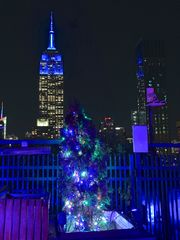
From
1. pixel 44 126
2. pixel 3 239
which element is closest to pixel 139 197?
pixel 3 239

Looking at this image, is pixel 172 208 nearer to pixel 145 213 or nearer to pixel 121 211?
pixel 145 213

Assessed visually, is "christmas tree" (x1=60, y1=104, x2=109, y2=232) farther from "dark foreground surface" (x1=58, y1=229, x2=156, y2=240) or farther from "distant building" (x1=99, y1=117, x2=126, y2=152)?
"dark foreground surface" (x1=58, y1=229, x2=156, y2=240)

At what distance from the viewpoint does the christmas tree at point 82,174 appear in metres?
6.97

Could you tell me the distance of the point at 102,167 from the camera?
287 inches

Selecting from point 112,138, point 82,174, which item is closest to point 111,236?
point 82,174

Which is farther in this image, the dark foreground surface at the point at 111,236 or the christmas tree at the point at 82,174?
the christmas tree at the point at 82,174

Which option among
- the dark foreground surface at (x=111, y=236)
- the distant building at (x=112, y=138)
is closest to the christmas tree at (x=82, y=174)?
the distant building at (x=112, y=138)

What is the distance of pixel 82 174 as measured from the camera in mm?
7039

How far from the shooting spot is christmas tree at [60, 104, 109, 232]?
274 inches

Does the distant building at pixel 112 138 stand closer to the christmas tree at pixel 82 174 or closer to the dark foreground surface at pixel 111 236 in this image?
the christmas tree at pixel 82 174

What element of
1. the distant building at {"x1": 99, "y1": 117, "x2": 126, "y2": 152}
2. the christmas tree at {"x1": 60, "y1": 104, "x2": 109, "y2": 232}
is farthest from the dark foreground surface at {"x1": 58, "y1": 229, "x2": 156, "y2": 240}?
the distant building at {"x1": 99, "y1": 117, "x2": 126, "y2": 152}

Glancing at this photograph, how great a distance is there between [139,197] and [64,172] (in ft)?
7.74

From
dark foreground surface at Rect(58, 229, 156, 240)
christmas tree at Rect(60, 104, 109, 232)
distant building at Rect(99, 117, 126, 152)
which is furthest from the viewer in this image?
distant building at Rect(99, 117, 126, 152)

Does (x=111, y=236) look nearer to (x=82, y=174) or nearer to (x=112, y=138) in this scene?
(x=82, y=174)
